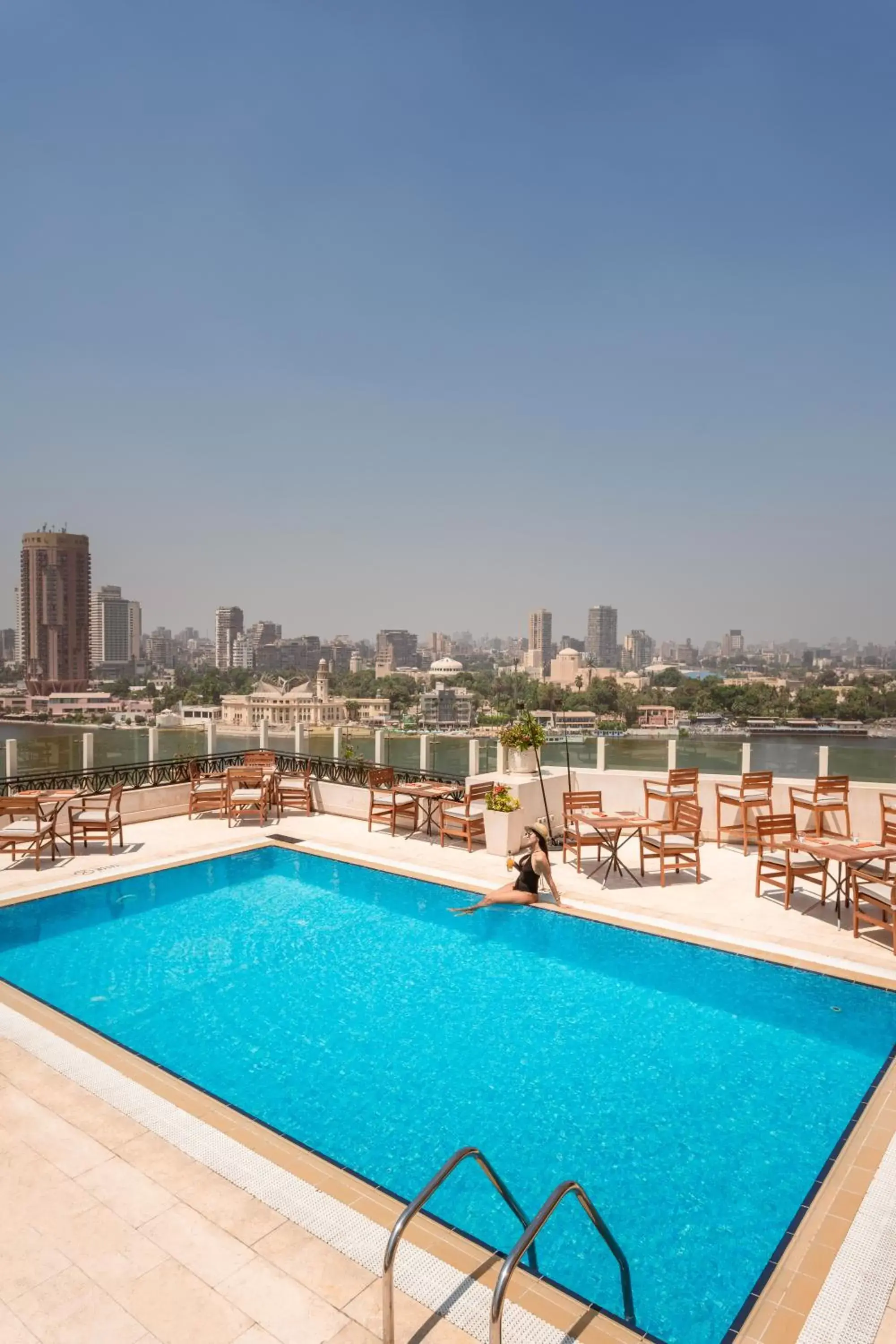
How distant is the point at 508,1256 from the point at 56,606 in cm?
13469

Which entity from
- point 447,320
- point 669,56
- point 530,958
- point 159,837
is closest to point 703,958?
point 530,958

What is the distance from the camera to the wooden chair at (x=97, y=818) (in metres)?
9.64

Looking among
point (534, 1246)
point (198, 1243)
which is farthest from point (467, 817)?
point (198, 1243)

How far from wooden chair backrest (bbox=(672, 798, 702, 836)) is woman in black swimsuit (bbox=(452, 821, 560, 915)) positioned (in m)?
1.67

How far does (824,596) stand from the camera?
56.7 metres

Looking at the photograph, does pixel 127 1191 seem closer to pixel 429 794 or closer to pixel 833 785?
pixel 429 794

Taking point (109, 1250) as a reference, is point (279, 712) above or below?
above

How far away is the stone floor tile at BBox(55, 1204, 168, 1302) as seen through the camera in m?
2.73

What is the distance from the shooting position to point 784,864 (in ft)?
25.9

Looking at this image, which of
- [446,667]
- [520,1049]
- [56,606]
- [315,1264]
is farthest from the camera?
[446,667]

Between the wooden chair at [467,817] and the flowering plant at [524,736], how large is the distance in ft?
2.15

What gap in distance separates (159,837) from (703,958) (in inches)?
294

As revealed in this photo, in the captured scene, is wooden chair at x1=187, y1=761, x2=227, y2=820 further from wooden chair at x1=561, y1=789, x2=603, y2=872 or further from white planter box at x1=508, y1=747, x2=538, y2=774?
wooden chair at x1=561, y1=789, x2=603, y2=872

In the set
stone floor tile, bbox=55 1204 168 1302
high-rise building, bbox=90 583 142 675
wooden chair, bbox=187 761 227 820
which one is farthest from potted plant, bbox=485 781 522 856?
high-rise building, bbox=90 583 142 675
